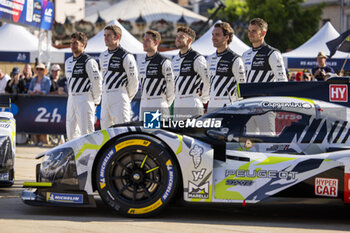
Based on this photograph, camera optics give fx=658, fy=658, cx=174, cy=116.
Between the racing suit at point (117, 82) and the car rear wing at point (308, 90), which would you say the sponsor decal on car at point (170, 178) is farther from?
the racing suit at point (117, 82)

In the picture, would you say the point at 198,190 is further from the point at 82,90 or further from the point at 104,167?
the point at 82,90

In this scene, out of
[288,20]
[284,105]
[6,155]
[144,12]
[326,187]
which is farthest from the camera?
[144,12]

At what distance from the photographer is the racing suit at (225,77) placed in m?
8.13

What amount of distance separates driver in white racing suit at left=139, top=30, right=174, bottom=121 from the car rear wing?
2.57 meters

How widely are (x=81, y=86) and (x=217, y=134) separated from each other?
11.1 ft

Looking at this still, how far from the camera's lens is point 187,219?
583 centimetres

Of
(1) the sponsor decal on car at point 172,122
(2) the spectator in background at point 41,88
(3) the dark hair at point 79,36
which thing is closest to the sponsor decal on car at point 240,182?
(1) the sponsor decal on car at point 172,122

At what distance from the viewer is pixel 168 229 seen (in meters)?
5.36

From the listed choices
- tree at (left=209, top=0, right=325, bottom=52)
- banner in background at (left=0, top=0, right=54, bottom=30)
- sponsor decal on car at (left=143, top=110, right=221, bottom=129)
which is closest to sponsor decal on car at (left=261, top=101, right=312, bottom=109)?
sponsor decal on car at (left=143, top=110, right=221, bottom=129)

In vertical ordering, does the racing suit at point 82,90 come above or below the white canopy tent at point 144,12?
below

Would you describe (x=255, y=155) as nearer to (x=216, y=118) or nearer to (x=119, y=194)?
(x=216, y=118)

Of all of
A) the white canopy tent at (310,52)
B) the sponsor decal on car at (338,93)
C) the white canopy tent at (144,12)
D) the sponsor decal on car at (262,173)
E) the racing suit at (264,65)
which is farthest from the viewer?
the white canopy tent at (144,12)

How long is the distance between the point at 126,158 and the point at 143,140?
22cm

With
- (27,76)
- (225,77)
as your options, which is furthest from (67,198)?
(27,76)
